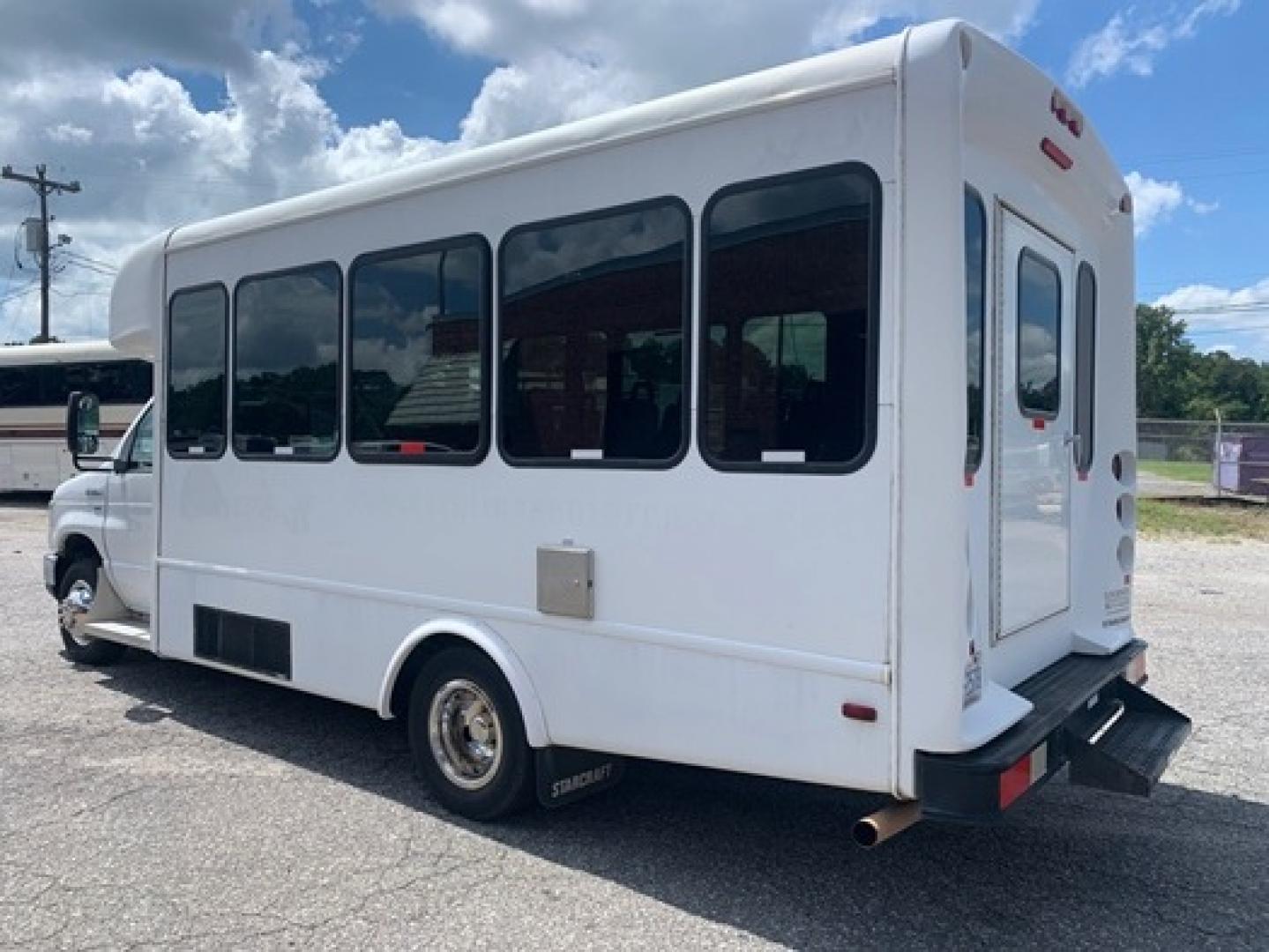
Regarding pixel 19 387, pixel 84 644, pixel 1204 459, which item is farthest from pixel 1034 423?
pixel 1204 459

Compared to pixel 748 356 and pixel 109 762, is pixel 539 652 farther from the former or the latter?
pixel 109 762

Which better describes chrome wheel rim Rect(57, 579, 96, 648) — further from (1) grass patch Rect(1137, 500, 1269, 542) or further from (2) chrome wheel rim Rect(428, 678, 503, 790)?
(1) grass patch Rect(1137, 500, 1269, 542)

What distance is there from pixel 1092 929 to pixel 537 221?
3225 millimetres

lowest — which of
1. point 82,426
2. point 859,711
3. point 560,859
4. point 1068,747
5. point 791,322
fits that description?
point 560,859

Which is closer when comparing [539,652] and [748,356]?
[748,356]

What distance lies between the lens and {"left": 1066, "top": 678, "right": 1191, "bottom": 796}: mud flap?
12.3ft

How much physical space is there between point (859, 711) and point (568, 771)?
1.42 m

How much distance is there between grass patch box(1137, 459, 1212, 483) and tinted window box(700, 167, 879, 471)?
2822 centimetres

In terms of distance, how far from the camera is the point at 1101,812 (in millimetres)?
4656

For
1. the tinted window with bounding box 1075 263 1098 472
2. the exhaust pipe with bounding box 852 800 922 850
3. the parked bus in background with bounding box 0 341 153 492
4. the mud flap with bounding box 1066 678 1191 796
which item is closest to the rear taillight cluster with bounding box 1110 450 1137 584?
the tinted window with bounding box 1075 263 1098 472

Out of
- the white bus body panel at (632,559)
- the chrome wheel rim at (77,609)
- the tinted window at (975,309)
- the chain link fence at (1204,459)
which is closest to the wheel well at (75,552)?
the chrome wheel rim at (77,609)

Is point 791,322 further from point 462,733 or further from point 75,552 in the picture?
point 75,552

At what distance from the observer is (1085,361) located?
4973 millimetres

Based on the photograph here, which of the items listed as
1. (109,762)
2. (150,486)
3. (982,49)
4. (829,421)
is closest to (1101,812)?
(829,421)
